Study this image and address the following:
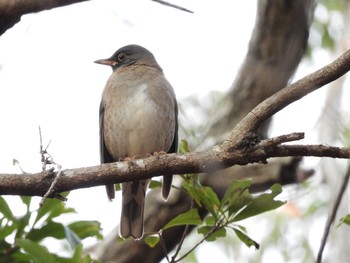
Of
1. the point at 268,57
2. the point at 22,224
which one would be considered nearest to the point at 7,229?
the point at 22,224

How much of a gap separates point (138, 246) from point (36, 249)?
238cm

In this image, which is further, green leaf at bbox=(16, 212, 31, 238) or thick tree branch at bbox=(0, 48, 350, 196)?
green leaf at bbox=(16, 212, 31, 238)

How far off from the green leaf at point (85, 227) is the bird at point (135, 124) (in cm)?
141

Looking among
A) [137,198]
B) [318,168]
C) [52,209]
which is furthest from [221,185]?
[52,209]

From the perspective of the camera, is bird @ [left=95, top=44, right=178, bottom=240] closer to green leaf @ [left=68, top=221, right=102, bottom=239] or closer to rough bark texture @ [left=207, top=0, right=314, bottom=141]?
rough bark texture @ [left=207, top=0, right=314, bottom=141]

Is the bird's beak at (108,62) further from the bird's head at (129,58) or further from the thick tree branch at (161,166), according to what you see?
the thick tree branch at (161,166)

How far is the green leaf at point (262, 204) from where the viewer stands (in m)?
4.32

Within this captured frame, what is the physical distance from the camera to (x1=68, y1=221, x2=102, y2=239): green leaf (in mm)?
4457

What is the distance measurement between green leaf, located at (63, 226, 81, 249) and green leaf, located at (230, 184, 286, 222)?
0.97 m

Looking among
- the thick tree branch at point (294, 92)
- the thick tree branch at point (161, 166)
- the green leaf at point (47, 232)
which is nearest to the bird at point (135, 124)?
the green leaf at point (47, 232)

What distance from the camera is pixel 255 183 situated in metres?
6.48

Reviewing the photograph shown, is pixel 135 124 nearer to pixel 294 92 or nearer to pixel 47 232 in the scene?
pixel 47 232

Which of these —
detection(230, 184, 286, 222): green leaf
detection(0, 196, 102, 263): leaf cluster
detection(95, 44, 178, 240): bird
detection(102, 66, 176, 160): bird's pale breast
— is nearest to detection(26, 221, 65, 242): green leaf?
detection(0, 196, 102, 263): leaf cluster

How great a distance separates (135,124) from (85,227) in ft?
6.16
